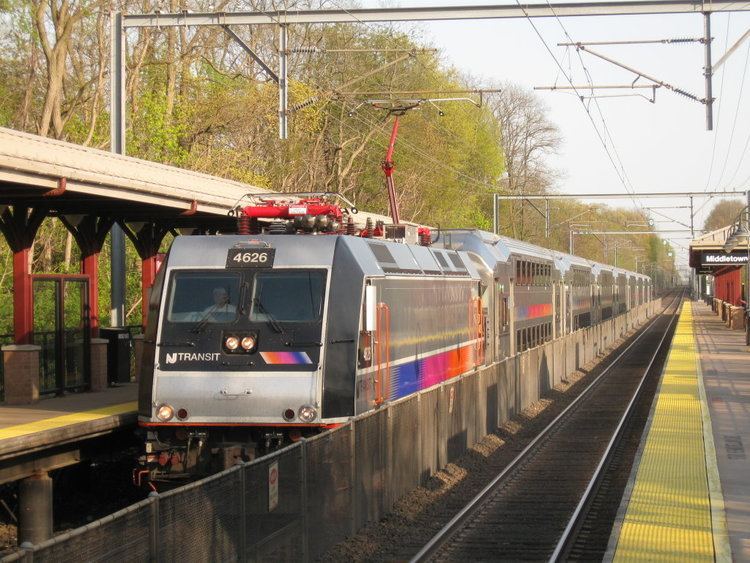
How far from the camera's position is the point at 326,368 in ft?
44.1

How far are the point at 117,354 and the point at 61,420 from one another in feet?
21.6

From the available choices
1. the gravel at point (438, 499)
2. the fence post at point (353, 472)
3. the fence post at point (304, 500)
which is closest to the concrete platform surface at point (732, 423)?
the gravel at point (438, 499)

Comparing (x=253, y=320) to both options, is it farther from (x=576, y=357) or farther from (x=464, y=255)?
(x=576, y=357)

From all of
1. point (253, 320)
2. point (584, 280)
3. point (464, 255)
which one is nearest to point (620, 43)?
point (464, 255)

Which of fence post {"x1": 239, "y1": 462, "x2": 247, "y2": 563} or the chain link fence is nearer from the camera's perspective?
the chain link fence

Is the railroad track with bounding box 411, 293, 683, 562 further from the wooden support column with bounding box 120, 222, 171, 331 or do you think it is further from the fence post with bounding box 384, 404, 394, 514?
the wooden support column with bounding box 120, 222, 171, 331

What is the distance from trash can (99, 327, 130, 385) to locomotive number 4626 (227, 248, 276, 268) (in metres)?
7.34

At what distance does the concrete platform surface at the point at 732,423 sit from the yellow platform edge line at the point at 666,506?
0.28 m

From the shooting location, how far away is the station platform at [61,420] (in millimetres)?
12633

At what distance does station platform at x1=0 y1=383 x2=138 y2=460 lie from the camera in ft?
41.4

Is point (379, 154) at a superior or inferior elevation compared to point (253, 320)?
superior

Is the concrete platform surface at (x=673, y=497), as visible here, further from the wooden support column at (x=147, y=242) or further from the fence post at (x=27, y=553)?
the wooden support column at (x=147, y=242)

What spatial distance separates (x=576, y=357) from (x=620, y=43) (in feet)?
58.3

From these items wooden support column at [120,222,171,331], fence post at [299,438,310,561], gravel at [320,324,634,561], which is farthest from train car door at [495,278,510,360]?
fence post at [299,438,310,561]
